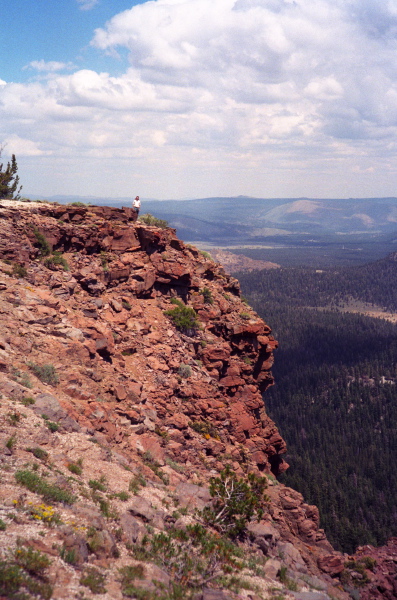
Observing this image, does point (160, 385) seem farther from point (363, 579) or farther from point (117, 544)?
point (363, 579)

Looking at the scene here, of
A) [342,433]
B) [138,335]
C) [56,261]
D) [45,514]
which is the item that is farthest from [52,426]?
[342,433]

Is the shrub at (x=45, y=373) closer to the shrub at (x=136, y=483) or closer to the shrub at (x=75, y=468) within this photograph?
the shrub at (x=75, y=468)

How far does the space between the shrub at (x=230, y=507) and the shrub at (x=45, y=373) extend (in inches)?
355

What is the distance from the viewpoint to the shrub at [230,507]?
18.4m

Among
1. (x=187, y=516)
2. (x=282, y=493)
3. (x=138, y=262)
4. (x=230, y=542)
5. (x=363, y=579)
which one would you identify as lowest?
(x=363, y=579)

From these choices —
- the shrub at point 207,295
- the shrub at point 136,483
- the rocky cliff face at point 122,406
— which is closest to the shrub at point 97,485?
the rocky cliff face at point 122,406

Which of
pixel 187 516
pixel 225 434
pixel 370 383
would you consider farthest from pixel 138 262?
pixel 370 383

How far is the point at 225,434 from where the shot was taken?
2647 cm

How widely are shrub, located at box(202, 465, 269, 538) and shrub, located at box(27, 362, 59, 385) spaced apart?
9.01 meters

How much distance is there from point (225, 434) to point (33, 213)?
63.5 feet

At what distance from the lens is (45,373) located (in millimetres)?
19750

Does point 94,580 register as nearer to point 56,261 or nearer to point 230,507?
point 230,507

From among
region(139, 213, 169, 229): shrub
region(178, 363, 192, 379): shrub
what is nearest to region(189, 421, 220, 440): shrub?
region(178, 363, 192, 379): shrub

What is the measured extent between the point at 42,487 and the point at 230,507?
950 centimetres
